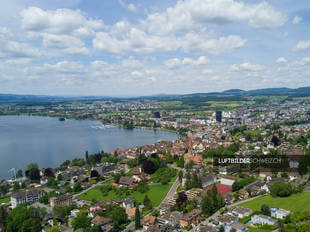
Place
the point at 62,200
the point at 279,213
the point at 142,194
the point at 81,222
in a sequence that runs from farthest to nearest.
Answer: the point at 142,194, the point at 62,200, the point at 81,222, the point at 279,213

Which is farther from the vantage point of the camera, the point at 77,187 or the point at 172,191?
the point at 77,187

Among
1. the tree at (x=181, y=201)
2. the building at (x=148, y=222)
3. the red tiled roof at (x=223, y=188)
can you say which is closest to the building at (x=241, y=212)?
the tree at (x=181, y=201)

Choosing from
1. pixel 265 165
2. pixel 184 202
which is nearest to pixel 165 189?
pixel 184 202

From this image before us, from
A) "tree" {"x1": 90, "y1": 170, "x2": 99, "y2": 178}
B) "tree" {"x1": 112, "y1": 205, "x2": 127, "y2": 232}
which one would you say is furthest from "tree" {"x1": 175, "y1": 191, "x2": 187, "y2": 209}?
"tree" {"x1": 90, "y1": 170, "x2": 99, "y2": 178}

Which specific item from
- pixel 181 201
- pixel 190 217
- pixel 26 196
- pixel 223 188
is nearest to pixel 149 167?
pixel 223 188

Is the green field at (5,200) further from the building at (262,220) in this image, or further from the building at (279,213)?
the building at (279,213)

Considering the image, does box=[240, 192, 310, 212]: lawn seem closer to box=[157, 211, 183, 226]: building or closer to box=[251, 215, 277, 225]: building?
box=[251, 215, 277, 225]: building

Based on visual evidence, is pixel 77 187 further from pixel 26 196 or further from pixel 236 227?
pixel 236 227
